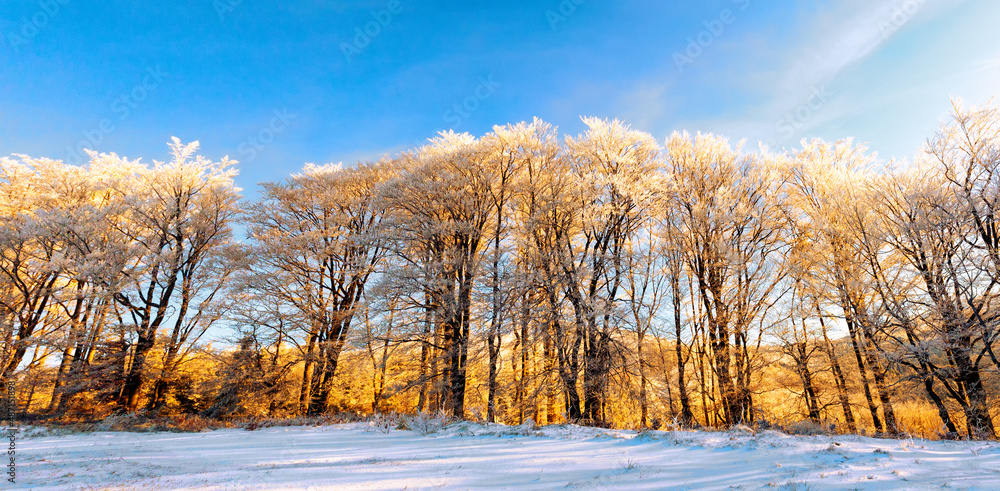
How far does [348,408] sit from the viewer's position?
19.6 meters

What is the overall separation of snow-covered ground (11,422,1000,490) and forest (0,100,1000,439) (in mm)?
8106

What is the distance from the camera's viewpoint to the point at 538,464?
16.9 ft

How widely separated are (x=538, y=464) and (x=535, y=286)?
10.5 meters

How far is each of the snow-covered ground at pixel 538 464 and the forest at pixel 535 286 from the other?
8106mm

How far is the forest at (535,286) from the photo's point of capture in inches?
562

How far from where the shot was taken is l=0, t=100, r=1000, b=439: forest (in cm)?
1427

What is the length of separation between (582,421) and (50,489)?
37.2 ft

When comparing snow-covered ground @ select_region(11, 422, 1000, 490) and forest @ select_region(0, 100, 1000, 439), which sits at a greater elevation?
forest @ select_region(0, 100, 1000, 439)

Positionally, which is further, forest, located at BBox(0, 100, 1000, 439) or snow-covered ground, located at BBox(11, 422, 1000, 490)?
forest, located at BBox(0, 100, 1000, 439)

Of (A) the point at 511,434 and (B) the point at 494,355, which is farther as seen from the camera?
(B) the point at 494,355

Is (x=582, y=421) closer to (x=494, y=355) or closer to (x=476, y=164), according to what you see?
(x=494, y=355)

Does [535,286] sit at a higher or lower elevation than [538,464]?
higher

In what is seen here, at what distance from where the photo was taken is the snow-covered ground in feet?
13.5

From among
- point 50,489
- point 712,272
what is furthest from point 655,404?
point 50,489
